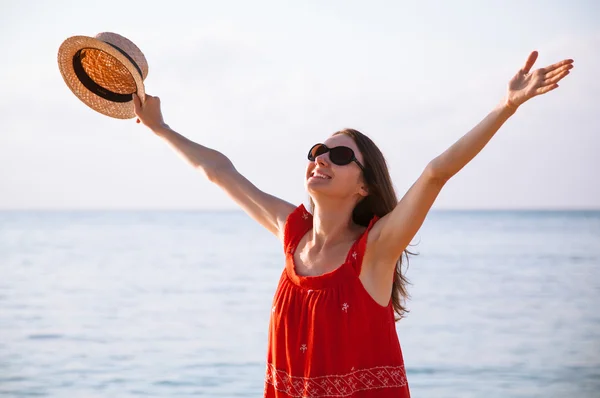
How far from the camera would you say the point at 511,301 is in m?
13.3

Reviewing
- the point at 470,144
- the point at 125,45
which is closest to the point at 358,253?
the point at 470,144

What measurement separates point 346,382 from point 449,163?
76 cm

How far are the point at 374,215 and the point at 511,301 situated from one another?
10.5 m

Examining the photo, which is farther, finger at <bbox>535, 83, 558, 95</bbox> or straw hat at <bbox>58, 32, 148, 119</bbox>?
straw hat at <bbox>58, 32, 148, 119</bbox>

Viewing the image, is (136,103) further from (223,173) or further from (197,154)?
(223,173)

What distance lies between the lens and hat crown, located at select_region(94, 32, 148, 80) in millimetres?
3471

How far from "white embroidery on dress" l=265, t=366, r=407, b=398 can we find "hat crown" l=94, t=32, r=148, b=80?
131cm

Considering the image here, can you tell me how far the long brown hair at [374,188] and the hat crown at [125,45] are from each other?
2.65 ft

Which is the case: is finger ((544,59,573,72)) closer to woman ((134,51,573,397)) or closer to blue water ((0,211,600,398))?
woman ((134,51,573,397))

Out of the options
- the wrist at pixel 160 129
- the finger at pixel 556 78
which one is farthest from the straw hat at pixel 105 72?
the finger at pixel 556 78

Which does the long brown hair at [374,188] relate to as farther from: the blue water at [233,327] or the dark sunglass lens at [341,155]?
the blue water at [233,327]

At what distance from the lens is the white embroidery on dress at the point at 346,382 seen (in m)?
2.99

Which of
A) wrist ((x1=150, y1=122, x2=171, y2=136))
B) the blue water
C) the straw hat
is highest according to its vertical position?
the blue water

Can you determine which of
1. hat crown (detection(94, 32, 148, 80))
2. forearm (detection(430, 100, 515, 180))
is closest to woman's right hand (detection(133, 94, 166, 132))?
hat crown (detection(94, 32, 148, 80))
